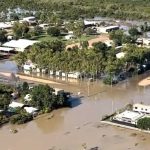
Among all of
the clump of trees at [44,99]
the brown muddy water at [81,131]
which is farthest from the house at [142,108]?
the clump of trees at [44,99]

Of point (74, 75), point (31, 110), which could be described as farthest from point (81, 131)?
point (74, 75)

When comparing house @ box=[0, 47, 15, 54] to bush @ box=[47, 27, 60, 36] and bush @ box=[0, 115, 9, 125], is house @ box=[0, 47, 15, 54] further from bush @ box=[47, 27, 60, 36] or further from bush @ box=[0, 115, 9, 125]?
bush @ box=[0, 115, 9, 125]

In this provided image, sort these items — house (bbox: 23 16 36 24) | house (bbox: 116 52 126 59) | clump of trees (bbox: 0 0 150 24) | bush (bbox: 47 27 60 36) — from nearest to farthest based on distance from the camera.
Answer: house (bbox: 116 52 126 59)
bush (bbox: 47 27 60 36)
house (bbox: 23 16 36 24)
clump of trees (bbox: 0 0 150 24)

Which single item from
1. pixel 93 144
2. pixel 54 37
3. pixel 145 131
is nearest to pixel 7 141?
pixel 93 144

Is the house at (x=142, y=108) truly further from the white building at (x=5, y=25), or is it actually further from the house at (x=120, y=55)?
the white building at (x=5, y=25)

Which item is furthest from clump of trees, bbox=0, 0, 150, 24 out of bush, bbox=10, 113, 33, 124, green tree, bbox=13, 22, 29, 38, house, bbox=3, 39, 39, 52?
bush, bbox=10, 113, 33, 124

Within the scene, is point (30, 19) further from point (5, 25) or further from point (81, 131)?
point (81, 131)

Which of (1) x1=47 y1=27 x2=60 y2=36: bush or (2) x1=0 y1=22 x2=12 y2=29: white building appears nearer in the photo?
(1) x1=47 y1=27 x2=60 y2=36: bush
